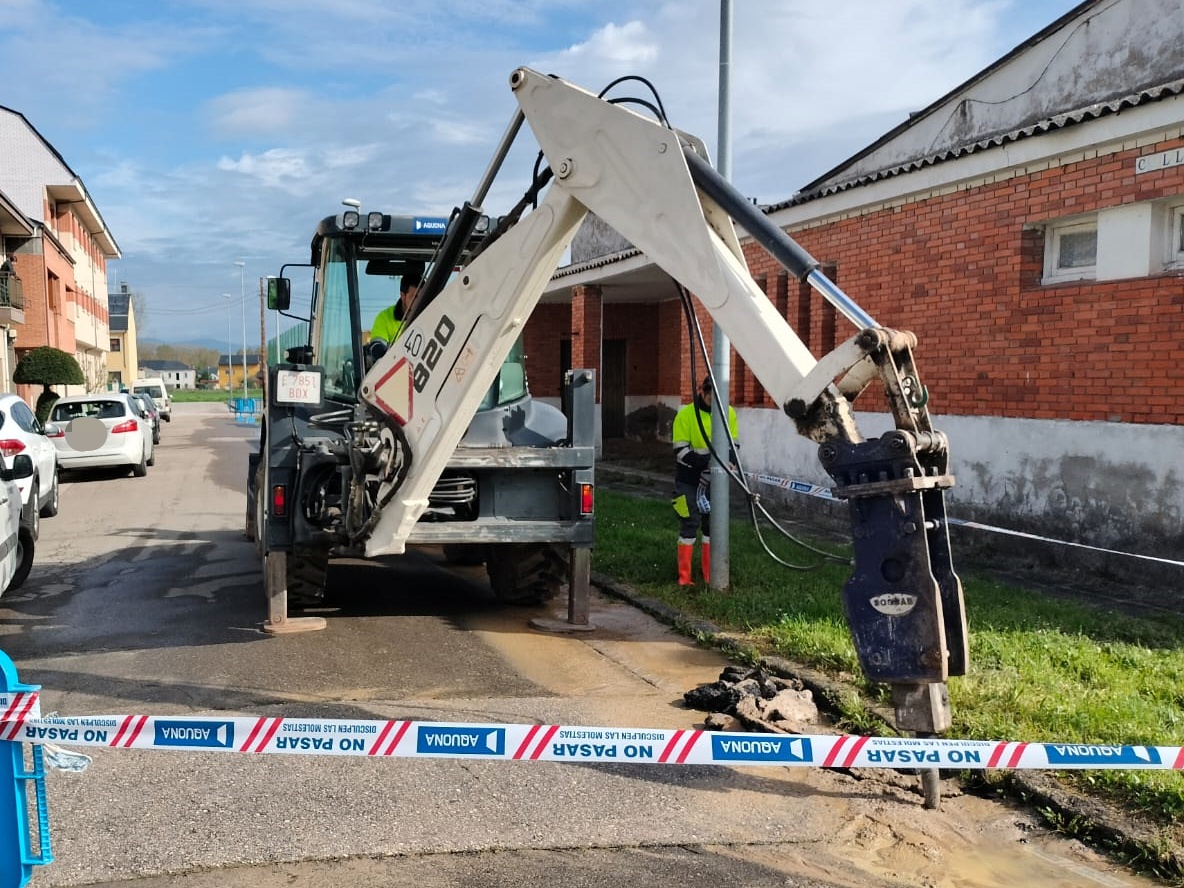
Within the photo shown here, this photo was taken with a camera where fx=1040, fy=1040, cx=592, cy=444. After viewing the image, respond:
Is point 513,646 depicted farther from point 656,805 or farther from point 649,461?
point 649,461

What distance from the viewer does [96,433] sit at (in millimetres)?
18859

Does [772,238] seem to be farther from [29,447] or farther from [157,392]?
[157,392]

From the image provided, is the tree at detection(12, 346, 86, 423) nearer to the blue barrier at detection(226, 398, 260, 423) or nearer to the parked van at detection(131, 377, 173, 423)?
the parked van at detection(131, 377, 173, 423)

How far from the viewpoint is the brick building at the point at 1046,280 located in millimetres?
8297

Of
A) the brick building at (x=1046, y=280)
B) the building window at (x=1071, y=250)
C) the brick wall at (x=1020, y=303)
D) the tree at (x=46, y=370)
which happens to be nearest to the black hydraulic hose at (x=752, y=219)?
the brick building at (x=1046, y=280)

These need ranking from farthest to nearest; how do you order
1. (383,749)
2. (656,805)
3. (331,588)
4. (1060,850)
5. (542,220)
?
(331,588), (542,220), (656,805), (1060,850), (383,749)

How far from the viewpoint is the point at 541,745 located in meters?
3.60

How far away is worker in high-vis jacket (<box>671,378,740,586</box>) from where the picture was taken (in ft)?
28.2

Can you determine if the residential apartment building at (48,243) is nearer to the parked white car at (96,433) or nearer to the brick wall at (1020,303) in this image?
the parked white car at (96,433)

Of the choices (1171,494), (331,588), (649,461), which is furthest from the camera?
(649,461)

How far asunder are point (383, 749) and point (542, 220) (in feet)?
8.94

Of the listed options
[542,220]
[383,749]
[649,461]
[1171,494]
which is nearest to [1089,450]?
[1171,494]

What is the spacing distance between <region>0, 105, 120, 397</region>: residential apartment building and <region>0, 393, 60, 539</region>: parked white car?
62.3 feet

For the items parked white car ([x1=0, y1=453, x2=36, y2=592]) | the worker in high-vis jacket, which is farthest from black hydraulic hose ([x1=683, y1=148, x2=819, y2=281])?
parked white car ([x1=0, y1=453, x2=36, y2=592])
